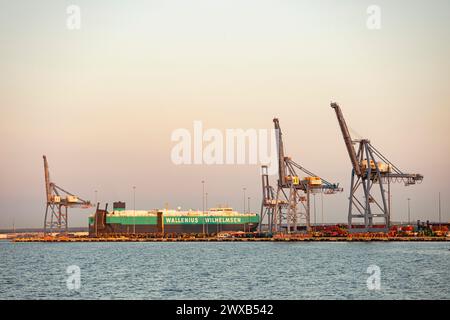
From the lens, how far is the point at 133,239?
15275 cm

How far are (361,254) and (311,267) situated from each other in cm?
2096

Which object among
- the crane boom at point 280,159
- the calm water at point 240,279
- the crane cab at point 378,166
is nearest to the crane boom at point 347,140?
the crane cab at point 378,166

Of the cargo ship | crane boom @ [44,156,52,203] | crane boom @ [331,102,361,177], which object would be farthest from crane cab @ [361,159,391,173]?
crane boom @ [44,156,52,203]

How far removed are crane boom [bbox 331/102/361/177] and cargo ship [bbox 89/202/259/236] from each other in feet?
224

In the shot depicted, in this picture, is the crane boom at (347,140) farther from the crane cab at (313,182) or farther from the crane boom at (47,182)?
the crane boom at (47,182)

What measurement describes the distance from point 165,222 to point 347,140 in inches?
2882

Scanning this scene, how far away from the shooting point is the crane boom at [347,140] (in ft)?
403

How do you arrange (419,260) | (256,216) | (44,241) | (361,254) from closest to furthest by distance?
(419,260)
(361,254)
(44,241)
(256,216)

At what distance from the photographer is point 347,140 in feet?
406

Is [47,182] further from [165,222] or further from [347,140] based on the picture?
[347,140]

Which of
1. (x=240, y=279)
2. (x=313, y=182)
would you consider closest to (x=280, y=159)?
(x=313, y=182)

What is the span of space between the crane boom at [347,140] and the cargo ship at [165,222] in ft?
224
